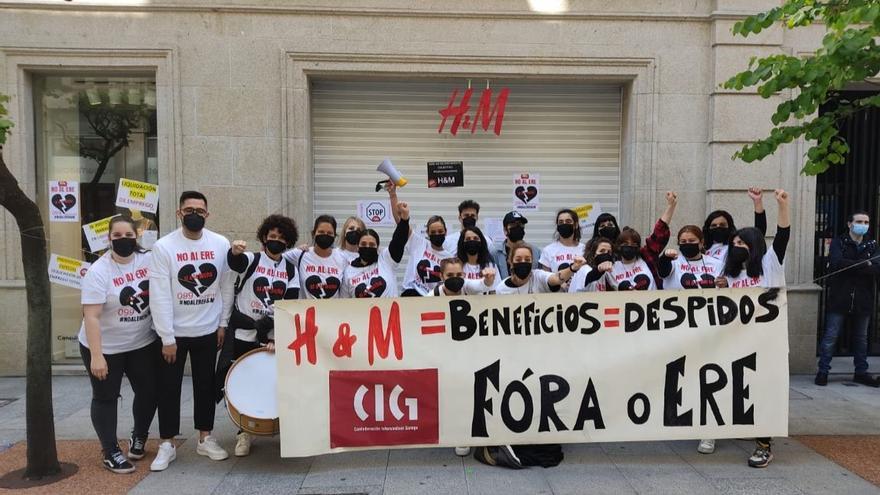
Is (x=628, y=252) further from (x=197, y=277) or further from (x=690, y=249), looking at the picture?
(x=197, y=277)

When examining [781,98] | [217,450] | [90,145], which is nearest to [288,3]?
[90,145]

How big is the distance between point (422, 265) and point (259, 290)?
1511mm

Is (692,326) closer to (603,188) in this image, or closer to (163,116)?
(603,188)

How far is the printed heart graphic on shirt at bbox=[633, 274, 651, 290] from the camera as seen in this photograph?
483 centimetres

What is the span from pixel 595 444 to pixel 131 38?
6928 mm

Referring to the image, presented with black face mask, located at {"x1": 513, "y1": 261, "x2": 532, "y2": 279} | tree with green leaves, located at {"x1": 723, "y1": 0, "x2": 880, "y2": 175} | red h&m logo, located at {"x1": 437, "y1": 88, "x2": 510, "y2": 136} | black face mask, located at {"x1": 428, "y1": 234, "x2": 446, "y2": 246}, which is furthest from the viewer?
red h&m logo, located at {"x1": 437, "y1": 88, "x2": 510, "y2": 136}

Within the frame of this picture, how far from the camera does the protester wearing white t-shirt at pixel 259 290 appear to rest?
15.0ft

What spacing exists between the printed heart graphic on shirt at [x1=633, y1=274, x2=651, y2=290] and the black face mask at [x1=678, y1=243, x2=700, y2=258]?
1.42 feet

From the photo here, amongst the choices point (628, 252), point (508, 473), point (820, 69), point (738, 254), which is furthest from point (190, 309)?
point (820, 69)

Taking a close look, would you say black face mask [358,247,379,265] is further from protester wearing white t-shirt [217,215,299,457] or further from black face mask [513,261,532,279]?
black face mask [513,261,532,279]

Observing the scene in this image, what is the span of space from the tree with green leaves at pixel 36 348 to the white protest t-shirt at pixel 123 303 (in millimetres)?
282

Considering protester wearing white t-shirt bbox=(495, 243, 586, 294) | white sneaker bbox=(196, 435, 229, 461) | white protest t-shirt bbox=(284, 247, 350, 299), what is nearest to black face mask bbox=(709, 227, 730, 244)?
Answer: protester wearing white t-shirt bbox=(495, 243, 586, 294)

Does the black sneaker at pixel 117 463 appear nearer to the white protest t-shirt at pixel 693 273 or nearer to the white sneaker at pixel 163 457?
the white sneaker at pixel 163 457

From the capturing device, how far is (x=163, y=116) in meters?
7.20
